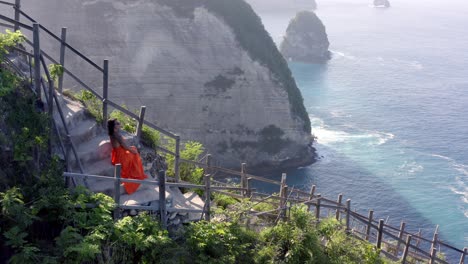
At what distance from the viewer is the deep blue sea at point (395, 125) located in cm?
3906

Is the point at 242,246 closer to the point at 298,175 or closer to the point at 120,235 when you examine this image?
the point at 120,235

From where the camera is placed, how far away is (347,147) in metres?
49.2

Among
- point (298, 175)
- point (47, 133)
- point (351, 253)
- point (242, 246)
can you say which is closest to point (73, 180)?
point (47, 133)

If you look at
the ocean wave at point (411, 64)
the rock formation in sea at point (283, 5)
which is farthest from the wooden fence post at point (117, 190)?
the rock formation in sea at point (283, 5)

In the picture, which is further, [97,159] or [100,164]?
[97,159]

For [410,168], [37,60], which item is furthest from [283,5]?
[37,60]

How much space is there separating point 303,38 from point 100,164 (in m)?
80.8

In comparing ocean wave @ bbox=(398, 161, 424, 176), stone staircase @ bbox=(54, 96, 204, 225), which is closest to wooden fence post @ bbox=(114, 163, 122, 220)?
stone staircase @ bbox=(54, 96, 204, 225)

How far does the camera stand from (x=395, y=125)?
54.8 metres

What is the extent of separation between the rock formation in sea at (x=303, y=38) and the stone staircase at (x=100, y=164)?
7837cm

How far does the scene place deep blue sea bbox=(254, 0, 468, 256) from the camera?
39062 millimetres

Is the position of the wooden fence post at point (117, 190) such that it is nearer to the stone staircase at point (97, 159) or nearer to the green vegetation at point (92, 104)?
the stone staircase at point (97, 159)

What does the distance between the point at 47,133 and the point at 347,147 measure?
4320cm

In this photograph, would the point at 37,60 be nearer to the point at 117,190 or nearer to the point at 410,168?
the point at 117,190
